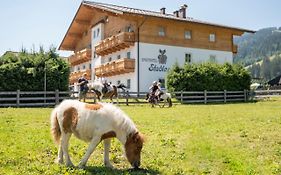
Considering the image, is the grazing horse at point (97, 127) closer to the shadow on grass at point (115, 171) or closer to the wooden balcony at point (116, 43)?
the shadow on grass at point (115, 171)

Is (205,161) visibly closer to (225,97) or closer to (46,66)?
(46,66)

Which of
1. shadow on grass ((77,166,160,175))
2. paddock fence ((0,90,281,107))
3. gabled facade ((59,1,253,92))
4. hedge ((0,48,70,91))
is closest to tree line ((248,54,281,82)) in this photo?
gabled facade ((59,1,253,92))

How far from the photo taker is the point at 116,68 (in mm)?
39812

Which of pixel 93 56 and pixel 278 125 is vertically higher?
pixel 93 56

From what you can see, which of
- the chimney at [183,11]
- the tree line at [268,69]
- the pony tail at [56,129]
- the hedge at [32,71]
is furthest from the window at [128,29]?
the tree line at [268,69]

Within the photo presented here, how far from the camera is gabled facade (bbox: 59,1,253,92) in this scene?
127 ft

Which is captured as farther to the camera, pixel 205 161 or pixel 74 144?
pixel 74 144

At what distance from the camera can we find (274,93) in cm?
4212

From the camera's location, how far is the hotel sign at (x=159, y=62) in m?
39.4

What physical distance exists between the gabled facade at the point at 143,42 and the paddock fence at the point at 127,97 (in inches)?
206

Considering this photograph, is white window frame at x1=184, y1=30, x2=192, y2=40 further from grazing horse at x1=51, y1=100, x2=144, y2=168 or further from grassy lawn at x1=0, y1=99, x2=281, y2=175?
grazing horse at x1=51, y1=100, x2=144, y2=168

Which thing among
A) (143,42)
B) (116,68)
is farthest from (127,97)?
(143,42)

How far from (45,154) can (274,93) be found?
124 ft

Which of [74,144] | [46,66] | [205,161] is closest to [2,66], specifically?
[46,66]
